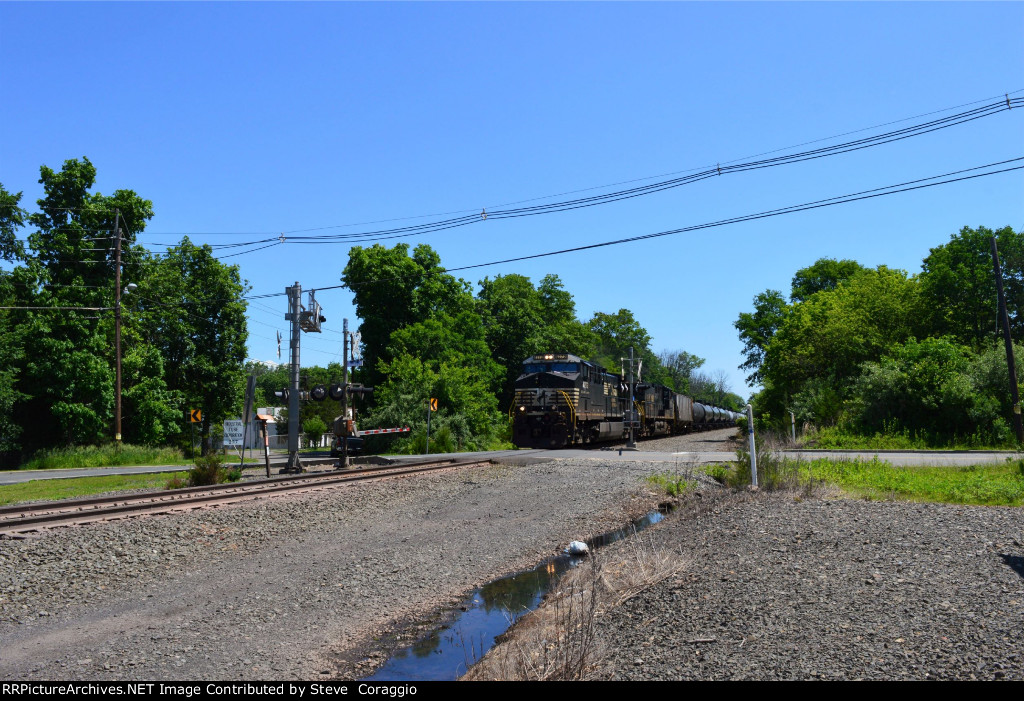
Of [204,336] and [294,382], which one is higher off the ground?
[204,336]

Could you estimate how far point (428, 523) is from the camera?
11906 mm

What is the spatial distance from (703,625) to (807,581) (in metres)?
1.40

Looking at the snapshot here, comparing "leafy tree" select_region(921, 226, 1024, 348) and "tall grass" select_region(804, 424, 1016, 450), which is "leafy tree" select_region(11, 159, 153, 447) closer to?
"tall grass" select_region(804, 424, 1016, 450)

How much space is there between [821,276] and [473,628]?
2506 inches

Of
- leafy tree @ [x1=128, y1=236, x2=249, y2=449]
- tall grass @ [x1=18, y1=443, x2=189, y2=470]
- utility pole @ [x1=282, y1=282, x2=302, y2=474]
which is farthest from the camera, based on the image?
leafy tree @ [x1=128, y1=236, x2=249, y2=449]

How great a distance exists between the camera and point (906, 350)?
2795cm

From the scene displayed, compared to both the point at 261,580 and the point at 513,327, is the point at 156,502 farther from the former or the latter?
the point at 513,327

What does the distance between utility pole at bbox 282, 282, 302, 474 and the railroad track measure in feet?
5.63

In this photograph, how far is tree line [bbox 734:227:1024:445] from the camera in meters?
25.8

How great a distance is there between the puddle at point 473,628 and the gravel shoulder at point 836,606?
1232 millimetres

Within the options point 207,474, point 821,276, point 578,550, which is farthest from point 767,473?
point 821,276

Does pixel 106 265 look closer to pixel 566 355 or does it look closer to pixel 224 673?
pixel 566 355

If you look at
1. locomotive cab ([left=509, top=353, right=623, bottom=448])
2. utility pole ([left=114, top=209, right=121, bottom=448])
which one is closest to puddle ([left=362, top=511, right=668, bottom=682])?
locomotive cab ([left=509, top=353, right=623, bottom=448])
